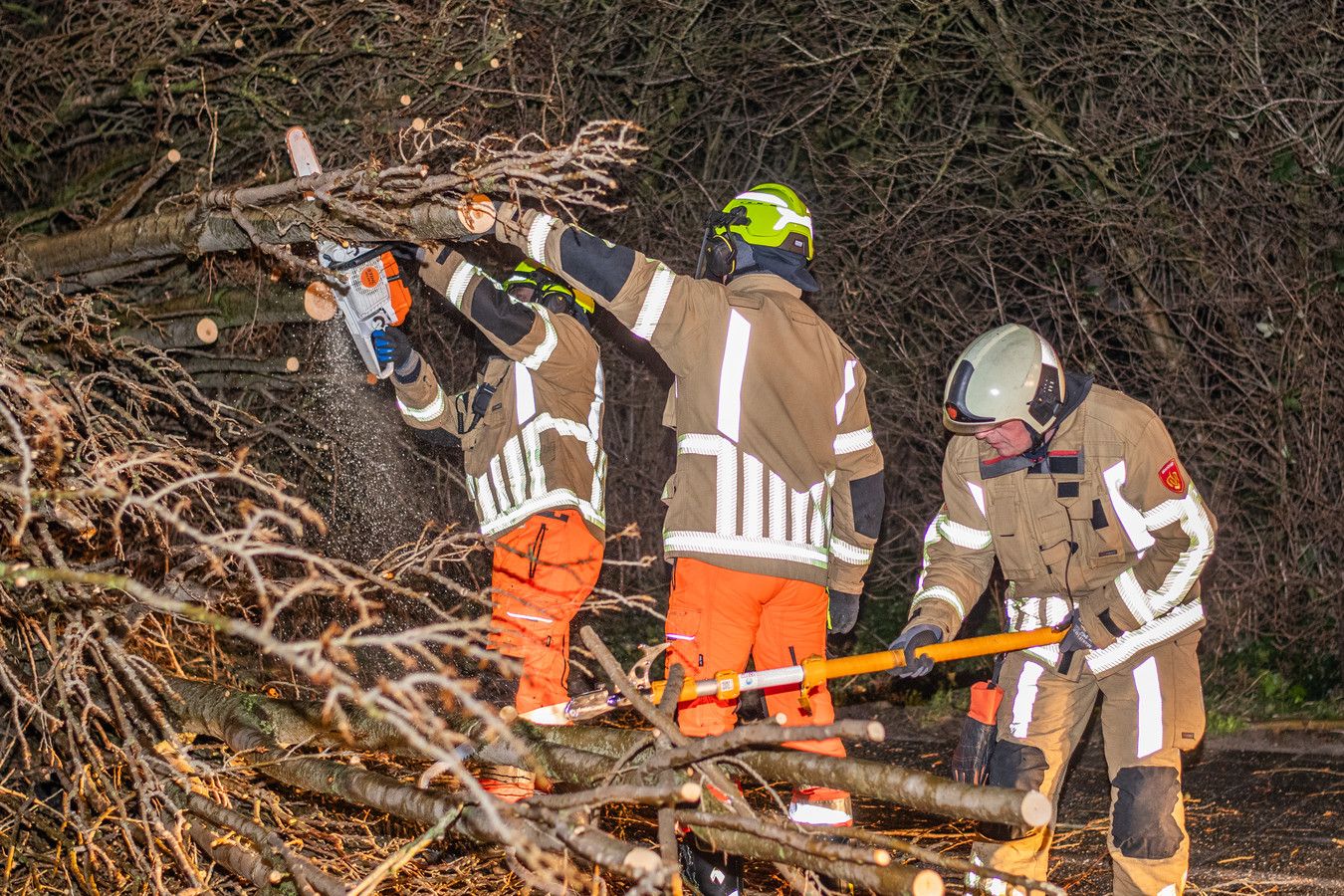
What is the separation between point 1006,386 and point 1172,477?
0.61 m

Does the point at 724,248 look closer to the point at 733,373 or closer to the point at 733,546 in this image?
the point at 733,373

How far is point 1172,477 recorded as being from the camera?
324cm

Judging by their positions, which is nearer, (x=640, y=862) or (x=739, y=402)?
(x=640, y=862)

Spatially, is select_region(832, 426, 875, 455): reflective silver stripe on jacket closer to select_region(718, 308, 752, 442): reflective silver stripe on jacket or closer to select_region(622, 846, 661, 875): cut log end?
select_region(718, 308, 752, 442): reflective silver stripe on jacket

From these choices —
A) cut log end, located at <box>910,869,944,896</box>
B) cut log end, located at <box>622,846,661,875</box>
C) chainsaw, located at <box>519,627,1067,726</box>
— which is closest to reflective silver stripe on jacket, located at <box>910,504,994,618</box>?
chainsaw, located at <box>519,627,1067,726</box>

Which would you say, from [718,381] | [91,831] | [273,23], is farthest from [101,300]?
[718,381]

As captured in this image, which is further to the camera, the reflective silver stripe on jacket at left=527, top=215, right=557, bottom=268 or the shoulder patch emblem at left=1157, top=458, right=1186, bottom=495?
the shoulder patch emblem at left=1157, top=458, right=1186, bottom=495

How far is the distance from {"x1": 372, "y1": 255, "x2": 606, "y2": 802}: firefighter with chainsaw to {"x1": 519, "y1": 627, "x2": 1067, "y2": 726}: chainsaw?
Result: 48cm

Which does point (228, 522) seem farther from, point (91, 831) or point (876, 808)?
point (876, 808)

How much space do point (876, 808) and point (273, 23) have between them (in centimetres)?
474

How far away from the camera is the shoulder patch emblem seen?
3229mm

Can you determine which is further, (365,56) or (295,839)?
(365,56)

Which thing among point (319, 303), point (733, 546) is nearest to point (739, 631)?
point (733, 546)

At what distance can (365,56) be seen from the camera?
17.2 feet
